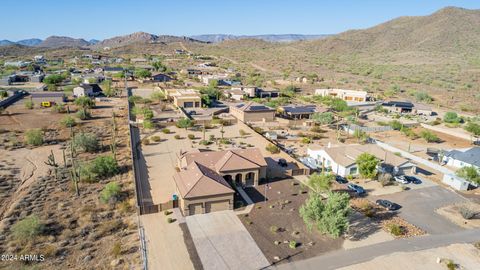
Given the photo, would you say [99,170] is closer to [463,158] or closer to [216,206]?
[216,206]

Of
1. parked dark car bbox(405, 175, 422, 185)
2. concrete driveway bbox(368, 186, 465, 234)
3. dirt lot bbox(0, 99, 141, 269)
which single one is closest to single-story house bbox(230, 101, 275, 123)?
dirt lot bbox(0, 99, 141, 269)

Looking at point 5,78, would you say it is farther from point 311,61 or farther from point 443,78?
point 443,78

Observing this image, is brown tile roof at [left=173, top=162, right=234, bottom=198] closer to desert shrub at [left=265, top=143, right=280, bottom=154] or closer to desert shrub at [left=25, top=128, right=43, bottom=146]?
desert shrub at [left=265, top=143, right=280, bottom=154]

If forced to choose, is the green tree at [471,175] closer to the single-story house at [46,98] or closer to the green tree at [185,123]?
the green tree at [185,123]

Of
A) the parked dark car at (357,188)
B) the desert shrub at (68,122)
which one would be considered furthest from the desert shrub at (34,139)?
the parked dark car at (357,188)

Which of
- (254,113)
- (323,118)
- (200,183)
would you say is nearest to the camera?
(200,183)

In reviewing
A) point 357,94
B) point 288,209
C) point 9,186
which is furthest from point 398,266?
point 357,94

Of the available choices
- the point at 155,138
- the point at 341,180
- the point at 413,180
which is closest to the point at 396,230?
the point at 341,180
